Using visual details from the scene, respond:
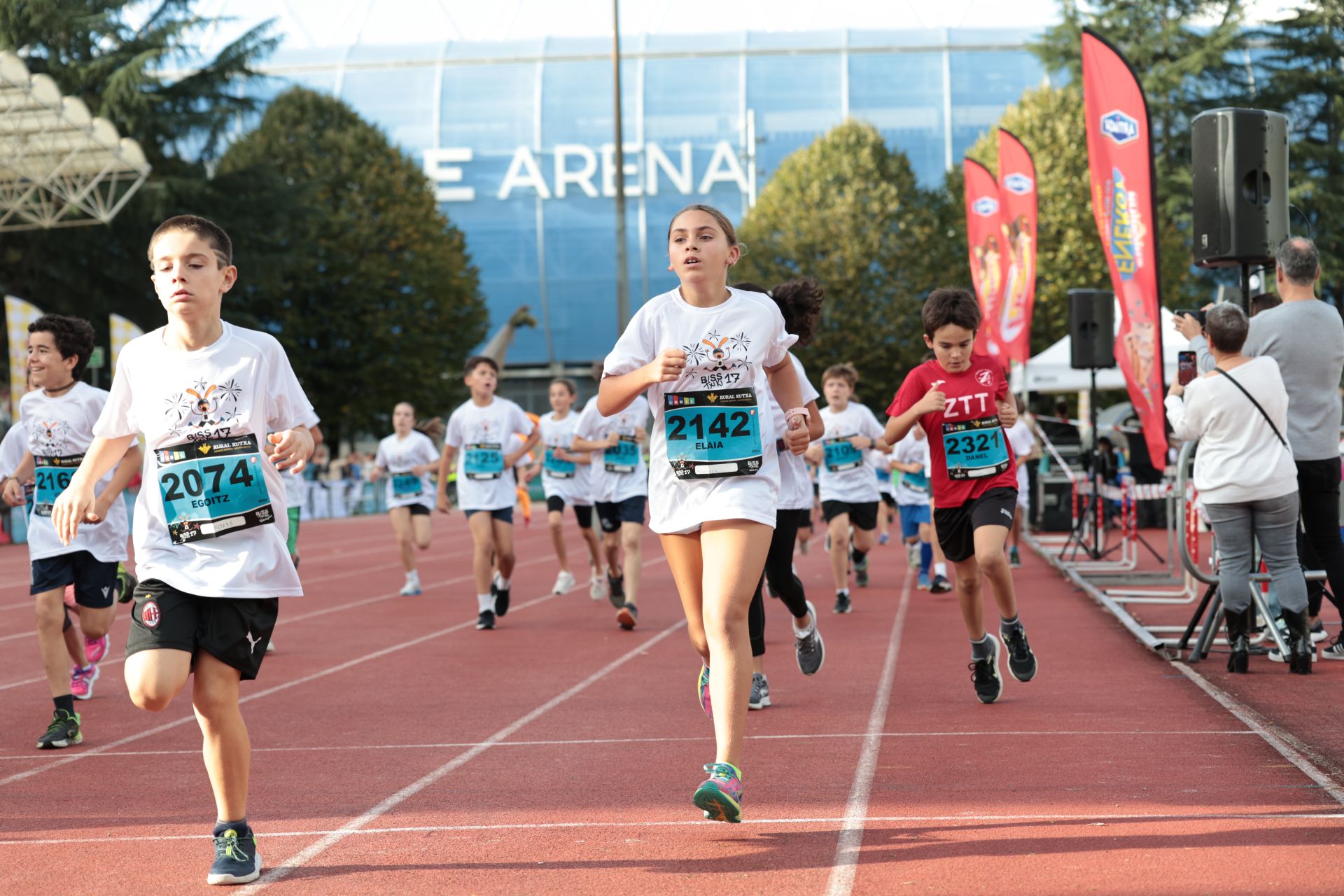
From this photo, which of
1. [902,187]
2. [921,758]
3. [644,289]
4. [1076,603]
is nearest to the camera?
[921,758]

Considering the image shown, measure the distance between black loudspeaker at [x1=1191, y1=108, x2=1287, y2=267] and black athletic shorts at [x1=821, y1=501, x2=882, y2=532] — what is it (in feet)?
16.7

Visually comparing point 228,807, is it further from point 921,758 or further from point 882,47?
point 882,47

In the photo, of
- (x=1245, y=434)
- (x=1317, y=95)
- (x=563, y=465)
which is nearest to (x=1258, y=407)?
(x=1245, y=434)

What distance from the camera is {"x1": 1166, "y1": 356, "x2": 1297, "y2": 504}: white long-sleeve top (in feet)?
26.2

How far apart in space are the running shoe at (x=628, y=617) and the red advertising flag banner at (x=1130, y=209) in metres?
4.11

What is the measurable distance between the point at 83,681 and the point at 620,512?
17.0 ft

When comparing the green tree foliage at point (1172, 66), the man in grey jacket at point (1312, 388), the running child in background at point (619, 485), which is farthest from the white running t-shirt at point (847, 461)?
the green tree foliage at point (1172, 66)

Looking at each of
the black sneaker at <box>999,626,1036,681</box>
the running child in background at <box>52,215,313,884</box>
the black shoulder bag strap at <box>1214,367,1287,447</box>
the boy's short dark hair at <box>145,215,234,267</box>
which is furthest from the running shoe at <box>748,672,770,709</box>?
the boy's short dark hair at <box>145,215,234,267</box>

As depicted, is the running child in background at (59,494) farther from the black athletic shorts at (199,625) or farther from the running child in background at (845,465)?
the running child in background at (845,465)

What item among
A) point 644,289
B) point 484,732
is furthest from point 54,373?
point 644,289

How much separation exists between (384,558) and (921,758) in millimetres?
17840

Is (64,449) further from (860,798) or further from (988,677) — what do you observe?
(988,677)

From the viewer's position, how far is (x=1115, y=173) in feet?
41.0

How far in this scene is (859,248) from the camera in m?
47.9
